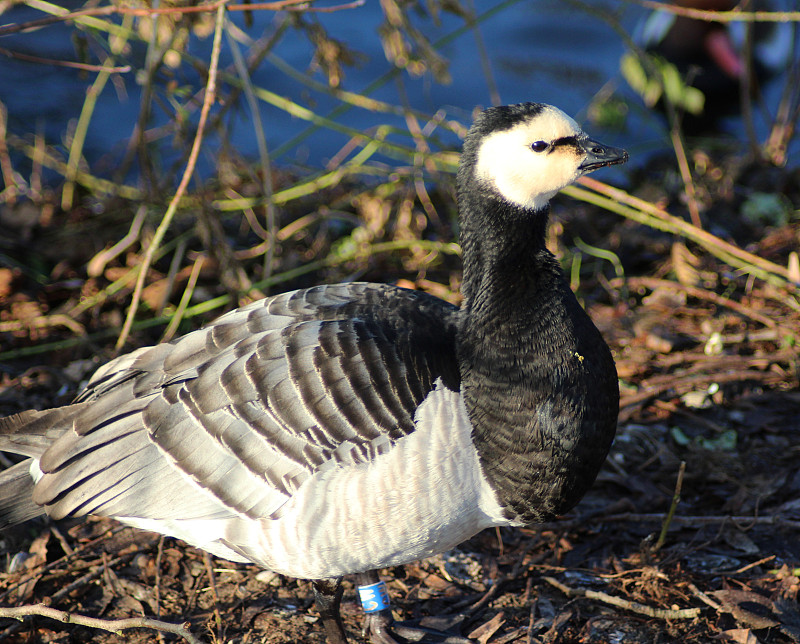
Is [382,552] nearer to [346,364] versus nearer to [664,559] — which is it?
[346,364]

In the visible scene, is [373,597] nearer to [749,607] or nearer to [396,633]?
[396,633]

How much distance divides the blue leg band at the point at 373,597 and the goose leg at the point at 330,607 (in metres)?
0.15

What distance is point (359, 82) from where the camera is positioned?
9.95 meters

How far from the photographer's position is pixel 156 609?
3.63m

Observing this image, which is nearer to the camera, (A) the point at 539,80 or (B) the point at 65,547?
(B) the point at 65,547

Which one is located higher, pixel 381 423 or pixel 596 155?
pixel 596 155

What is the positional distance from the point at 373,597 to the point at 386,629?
168 mm

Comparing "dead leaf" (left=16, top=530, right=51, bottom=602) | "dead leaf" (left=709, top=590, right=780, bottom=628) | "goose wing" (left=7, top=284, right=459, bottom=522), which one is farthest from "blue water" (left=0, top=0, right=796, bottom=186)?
"dead leaf" (left=709, top=590, right=780, bottom=628)

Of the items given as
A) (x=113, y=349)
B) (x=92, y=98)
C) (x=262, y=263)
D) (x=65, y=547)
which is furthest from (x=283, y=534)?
(x=92, y=98)

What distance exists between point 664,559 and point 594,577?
14.0 inches

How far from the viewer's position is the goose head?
10.5 ft

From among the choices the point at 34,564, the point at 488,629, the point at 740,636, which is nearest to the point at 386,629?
the point at 488,629

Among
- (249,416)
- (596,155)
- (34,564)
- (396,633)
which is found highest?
(596,155)

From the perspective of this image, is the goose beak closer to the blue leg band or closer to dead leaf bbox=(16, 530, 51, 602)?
the blue leg band
